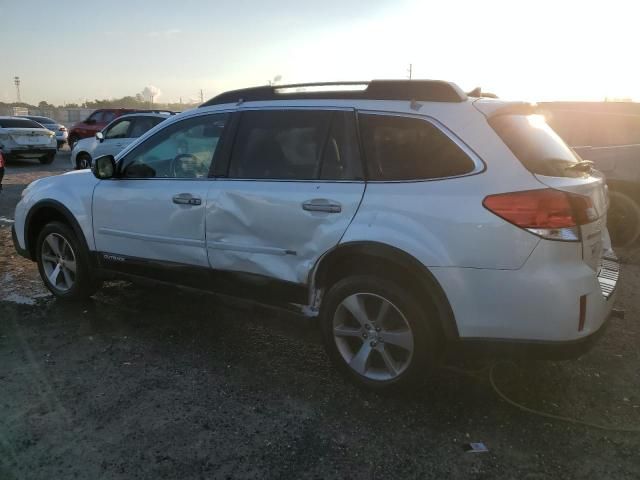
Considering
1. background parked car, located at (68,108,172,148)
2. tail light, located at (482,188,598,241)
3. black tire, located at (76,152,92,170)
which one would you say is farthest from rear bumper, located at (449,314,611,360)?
background parked car, located at (68,108,172,148)

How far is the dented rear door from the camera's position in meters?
3.17

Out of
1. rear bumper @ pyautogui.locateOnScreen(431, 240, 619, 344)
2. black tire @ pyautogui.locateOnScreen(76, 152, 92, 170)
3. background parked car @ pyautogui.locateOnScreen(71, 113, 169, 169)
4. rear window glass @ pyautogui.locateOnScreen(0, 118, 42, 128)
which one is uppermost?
rear window glass @ pyautogui.locateOnScreen(0, 118, 42, 128)

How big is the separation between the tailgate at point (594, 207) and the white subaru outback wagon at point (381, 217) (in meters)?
0.01

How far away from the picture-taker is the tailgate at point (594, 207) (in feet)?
8.84

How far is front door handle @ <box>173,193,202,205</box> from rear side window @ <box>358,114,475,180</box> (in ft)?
4.25

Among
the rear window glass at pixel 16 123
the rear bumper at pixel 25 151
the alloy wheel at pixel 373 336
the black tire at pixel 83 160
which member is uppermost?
the rear window glass at pixel 16 123

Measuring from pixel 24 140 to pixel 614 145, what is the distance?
648 inches

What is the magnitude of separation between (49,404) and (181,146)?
6.60ft

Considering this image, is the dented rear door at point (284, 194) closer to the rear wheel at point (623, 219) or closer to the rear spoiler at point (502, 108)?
the rear spoiler at point (502, 108)

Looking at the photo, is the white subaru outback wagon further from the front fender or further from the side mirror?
the front fender

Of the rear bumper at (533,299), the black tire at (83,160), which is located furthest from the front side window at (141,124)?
the rear bumper at (533,299)

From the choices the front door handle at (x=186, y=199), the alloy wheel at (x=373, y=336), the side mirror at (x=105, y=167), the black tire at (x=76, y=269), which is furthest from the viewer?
the black tire at (x=76, y=269)

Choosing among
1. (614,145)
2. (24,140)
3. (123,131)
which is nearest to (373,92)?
(614,145)

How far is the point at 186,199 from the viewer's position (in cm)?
377
